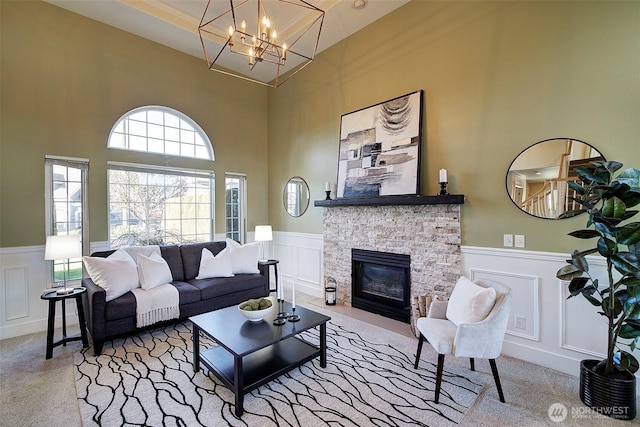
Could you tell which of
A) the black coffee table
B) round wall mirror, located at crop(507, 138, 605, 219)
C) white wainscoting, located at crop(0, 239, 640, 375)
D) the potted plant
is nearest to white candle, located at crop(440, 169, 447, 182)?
round wall mirror, located at crop(507, 138, 605, 219)

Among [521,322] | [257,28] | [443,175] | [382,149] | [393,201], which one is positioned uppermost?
[257,28]

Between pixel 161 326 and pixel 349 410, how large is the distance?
2517 mm

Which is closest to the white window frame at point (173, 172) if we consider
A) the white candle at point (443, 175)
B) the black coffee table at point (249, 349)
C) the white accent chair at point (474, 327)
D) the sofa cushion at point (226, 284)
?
the sofa cushion at point (226, 284)

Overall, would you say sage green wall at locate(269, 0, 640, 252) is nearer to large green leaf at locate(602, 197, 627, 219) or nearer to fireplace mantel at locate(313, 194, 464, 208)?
fireplace mantel at locate(313, 194, 464, 208)

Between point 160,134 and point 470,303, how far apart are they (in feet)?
15.7

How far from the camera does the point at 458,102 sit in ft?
10.7

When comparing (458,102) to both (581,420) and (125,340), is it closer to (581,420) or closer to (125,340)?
(581,420)

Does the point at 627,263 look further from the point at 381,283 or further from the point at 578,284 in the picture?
the point at 381,283

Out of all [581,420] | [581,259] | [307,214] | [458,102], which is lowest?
[581,420]

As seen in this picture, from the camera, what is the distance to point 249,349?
208 centimetres

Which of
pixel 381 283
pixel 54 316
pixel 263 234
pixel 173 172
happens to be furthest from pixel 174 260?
pixel 381 283

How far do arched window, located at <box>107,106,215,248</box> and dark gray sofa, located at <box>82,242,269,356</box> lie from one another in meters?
0.77

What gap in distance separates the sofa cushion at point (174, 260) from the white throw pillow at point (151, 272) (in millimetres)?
264

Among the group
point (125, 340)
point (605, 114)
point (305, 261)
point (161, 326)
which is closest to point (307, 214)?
point (305, 261)
